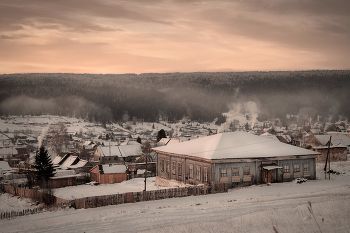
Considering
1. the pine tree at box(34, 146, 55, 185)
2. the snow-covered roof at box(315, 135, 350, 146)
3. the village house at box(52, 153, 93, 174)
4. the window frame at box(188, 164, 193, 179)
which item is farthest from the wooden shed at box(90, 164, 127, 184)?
A: the snow-covered roof at box(315, 135, 350, 146)

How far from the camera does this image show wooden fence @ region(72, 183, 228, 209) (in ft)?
90.0

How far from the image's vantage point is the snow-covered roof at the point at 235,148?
3612cm

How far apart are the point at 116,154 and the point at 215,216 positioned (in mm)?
76059

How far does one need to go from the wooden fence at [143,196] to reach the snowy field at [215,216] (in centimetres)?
93

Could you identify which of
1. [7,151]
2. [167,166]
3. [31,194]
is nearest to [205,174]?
[167,166]

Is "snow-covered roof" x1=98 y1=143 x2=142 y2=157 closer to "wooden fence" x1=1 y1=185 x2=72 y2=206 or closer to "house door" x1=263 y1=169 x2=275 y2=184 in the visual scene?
"wooden fence" x1=1 y1=185 x2=72 y2=206

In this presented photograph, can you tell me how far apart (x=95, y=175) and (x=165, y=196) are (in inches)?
1460

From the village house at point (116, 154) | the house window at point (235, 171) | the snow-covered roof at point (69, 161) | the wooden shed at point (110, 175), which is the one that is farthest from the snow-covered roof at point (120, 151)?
the house window at point (235, 171)

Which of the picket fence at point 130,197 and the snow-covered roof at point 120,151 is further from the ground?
the picket fence at point 130,197

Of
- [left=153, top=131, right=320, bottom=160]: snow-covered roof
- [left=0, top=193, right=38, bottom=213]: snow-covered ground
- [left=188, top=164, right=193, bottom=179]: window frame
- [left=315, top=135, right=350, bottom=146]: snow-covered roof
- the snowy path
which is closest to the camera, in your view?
the snowy path

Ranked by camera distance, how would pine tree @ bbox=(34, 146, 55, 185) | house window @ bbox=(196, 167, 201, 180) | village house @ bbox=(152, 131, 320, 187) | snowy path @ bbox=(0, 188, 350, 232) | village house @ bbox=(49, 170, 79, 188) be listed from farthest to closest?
1. pine tree @ bbox=(34, 146, 55, 185)
2. village house @ bbox=(49, 170, 79, 188)
3. house window @ bbox=(196, 167, 201, 180)
4. village house @ bbox=(152, 131, 320, 187)
5. snowy path @ bbox=(0, 188, 350, 232)

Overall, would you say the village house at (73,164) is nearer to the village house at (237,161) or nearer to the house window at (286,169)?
the village house at (237,161)

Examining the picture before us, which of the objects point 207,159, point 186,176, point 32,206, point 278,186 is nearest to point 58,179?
point 32,206

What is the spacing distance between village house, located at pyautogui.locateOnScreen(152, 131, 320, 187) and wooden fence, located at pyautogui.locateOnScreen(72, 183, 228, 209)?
3.33m
